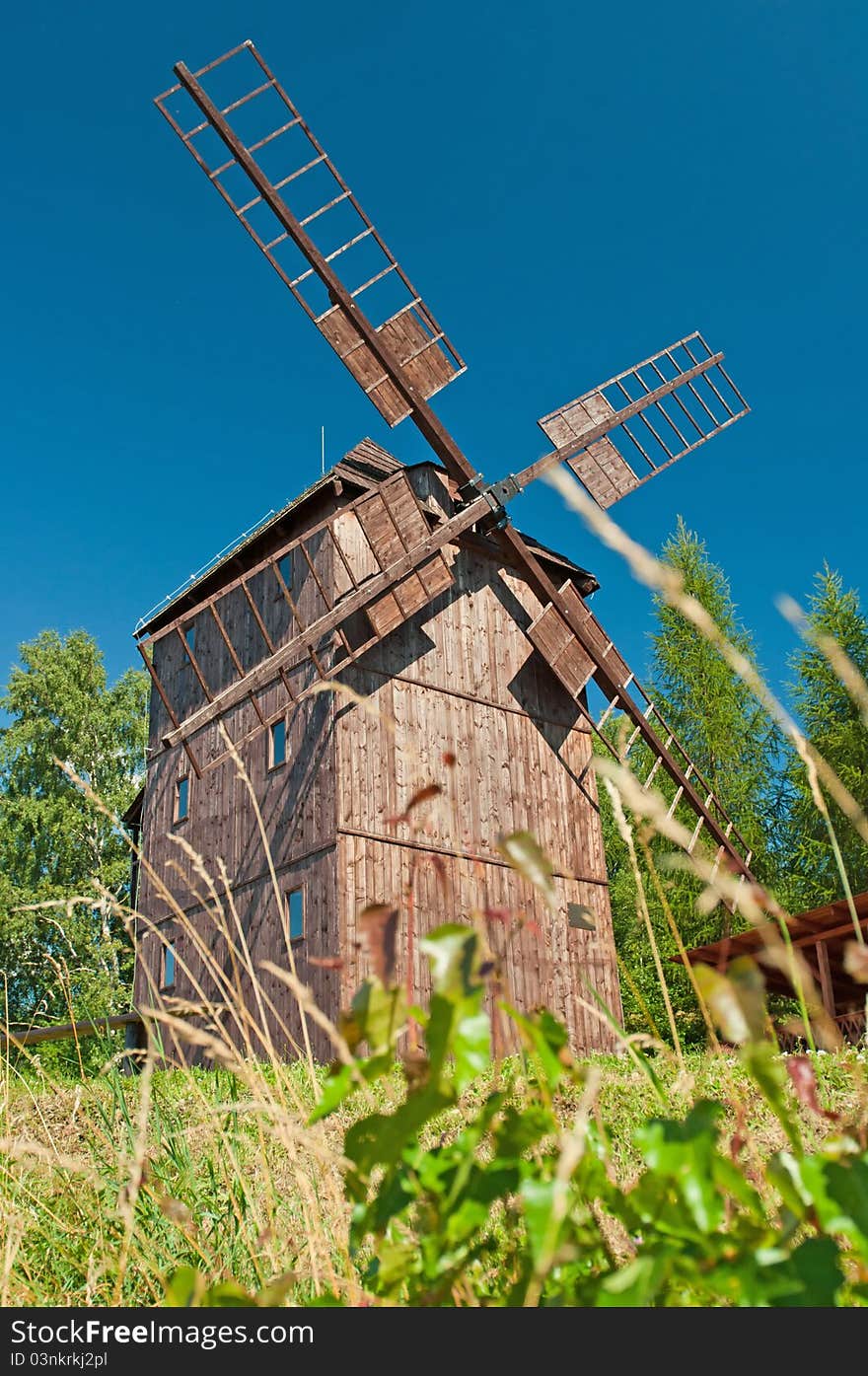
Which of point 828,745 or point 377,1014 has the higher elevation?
point 828,745

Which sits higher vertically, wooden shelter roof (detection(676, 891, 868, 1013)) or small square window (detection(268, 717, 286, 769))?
small square window (detection(268, 717, 286, 769))

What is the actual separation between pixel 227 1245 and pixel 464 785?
1175 centimetres

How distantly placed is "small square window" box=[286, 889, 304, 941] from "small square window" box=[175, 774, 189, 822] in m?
3.13

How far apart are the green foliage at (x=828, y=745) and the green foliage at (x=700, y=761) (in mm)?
854

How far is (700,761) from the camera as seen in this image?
27.5m

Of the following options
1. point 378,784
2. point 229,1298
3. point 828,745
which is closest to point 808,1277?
point 229,1298

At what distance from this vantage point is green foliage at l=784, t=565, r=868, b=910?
895 inches

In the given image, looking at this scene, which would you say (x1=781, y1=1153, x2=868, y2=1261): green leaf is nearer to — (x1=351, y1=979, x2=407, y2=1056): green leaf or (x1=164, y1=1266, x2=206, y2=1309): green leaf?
(x1=351, y1=979, x2=407, y2=1056): green leaf

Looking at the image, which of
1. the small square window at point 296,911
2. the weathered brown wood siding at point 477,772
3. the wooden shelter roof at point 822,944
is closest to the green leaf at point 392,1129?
the weathered brown wood siding at point 477,772

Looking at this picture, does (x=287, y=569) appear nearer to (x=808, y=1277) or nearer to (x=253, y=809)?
(x=253, y=809)

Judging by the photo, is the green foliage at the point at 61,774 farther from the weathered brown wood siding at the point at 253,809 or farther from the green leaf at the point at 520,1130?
the green leaf at the point at 520,1130

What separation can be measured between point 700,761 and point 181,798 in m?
15.6

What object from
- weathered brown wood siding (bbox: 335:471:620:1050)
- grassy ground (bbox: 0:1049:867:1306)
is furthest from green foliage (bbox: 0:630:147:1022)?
grassy ground (bbox: 0:1049:867:1306)
